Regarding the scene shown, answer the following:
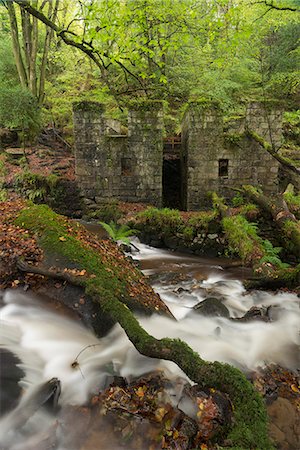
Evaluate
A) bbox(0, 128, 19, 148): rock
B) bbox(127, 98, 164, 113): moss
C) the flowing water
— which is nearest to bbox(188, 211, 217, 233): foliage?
the flowing water

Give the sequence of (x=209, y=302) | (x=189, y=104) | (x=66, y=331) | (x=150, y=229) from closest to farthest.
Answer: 1. (x=66, y=331)
2. (x=209, y=302)
3. (x=150, y=229)
4. (x=189, y=104)

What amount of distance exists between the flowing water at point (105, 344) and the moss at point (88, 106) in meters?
8.30

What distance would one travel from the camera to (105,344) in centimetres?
349

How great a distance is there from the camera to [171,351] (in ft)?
8.83

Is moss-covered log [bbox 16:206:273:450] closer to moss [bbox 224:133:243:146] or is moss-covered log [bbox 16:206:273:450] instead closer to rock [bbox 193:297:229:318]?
rock [bbox 193:297:229:318]

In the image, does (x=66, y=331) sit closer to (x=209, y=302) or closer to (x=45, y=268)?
(x=45, y=268)

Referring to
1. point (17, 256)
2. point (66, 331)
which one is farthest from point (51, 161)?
point (66, 331)

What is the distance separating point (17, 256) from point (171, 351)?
8.30ft

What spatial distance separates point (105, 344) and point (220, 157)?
30.9 feet

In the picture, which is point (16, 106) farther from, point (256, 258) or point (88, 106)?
point (256, 258)

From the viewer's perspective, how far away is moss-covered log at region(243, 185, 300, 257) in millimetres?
6859

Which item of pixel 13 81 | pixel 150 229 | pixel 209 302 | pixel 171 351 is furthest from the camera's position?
pixel 13 81

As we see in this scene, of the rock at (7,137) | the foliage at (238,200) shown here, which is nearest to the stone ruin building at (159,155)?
the foliage at (238,200)

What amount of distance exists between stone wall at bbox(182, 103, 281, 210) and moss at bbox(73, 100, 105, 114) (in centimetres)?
313
